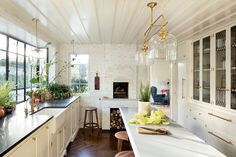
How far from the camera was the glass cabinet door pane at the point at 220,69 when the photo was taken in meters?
3.33

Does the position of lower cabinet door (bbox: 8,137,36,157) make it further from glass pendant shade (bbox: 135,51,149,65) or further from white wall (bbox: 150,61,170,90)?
white wall (bbox: 150,61,170,90)

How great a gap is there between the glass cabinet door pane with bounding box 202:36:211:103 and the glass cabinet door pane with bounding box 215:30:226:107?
304 mm

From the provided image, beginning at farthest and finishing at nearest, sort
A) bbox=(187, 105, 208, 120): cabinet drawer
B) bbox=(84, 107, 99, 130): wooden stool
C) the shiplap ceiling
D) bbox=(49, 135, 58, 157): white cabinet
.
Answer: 1. bbox=(84, 107, 99, 130): wooden stool
2. bbox=(187, 105, 208, 120): cabinet drawer
3. bbox=(49, 135, 58, 157): white cabinet
4. the shiplap ceiling

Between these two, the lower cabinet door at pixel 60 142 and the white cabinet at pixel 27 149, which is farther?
the lower cabinet door at pixel 60 142

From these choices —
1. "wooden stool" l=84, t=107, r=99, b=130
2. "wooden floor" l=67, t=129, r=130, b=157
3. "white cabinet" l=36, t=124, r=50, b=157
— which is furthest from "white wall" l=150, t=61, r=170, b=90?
"white cabinet" l=36, t=124, r=50, b=157

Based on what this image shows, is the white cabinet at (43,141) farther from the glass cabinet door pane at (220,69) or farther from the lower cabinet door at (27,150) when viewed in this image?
the glass cabinet door pane at (220,69)

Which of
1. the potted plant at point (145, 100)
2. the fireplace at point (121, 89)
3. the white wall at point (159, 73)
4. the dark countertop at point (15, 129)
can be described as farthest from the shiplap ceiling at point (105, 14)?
the white wall at point (159, 73)

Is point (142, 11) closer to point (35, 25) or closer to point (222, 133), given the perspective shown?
point (35, 25)

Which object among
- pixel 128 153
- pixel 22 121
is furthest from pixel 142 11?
pixel 22 121

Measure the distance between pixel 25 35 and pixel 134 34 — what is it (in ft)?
7.08

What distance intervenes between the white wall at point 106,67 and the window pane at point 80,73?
147 millimetres

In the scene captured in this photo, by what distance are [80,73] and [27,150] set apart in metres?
4.04

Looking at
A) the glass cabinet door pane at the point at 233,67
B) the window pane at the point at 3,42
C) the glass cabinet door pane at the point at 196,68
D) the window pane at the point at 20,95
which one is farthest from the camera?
the glass cabinet door pane at the point at 196,68

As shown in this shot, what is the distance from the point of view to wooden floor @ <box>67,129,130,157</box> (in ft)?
12.6
